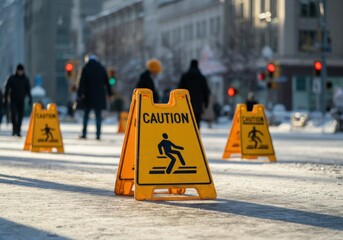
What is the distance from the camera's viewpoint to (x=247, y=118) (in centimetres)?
1962

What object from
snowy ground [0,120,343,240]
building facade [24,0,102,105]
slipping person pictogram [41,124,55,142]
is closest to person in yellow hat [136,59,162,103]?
slipping person pictogram [41,124,55,142]

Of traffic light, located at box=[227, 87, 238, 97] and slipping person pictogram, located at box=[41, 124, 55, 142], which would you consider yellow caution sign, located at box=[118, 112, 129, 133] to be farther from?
slipping person pictogram, located at box=[41, 124, 55, 142]

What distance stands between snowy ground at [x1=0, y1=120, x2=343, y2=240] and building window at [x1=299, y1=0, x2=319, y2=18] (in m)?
80.9

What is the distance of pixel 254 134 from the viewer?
19.5 metres

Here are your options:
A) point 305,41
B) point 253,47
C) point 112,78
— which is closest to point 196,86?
point 112,78

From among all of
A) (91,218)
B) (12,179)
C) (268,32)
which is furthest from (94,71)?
(268,32)

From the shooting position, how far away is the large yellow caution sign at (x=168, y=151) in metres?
10.8

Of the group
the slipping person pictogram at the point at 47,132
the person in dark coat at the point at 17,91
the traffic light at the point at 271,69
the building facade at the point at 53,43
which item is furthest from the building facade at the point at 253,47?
the slipping person pictogram at the point at 47,132

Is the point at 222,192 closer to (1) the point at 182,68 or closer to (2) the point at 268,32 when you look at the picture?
(2) the point at 268,32

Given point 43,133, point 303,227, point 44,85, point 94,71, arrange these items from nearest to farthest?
point 303,227 → point 43,133 → point 94,71 → point 44,85

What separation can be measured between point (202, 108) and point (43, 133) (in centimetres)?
306

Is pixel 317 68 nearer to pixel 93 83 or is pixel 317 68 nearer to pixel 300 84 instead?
pixel 93 83

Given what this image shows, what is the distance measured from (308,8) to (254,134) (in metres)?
78.3

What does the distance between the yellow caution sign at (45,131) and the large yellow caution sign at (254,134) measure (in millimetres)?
3713
